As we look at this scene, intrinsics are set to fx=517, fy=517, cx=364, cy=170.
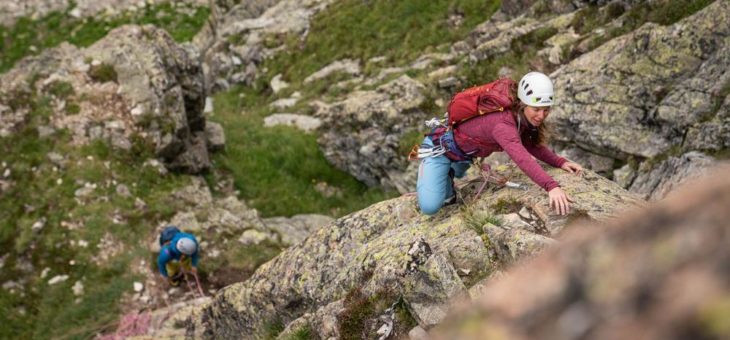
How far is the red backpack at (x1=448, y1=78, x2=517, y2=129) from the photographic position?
8.30 metres

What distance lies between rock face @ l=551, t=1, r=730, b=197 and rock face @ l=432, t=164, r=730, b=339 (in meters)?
11.0

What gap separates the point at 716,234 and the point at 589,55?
16344mm

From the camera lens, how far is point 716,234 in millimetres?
1981

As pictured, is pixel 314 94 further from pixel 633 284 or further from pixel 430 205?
pixel 633 284

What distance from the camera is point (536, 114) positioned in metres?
8.11

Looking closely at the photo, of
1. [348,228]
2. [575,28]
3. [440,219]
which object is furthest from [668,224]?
[575,28]

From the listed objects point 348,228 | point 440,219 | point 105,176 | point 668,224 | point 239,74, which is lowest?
point 239,74

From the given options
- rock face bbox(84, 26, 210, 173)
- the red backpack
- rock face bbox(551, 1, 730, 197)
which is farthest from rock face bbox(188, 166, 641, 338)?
rock face bbox(84, 26, 210, 173)

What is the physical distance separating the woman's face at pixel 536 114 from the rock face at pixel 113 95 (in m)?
15.6

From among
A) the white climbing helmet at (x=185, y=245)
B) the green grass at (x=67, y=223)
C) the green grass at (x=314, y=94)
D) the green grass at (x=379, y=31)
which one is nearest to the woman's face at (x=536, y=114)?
the white climbing helmet at (x=185, y=245)

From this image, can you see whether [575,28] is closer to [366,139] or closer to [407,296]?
[366,139]

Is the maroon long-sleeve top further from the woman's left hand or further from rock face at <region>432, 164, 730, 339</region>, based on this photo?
rock face at <region>432, 164, 730, 339</region>

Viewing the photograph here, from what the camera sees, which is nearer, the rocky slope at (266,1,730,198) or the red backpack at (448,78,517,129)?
the red backpack at (448,78,517,129)

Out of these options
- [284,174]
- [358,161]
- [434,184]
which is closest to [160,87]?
[284,174]
